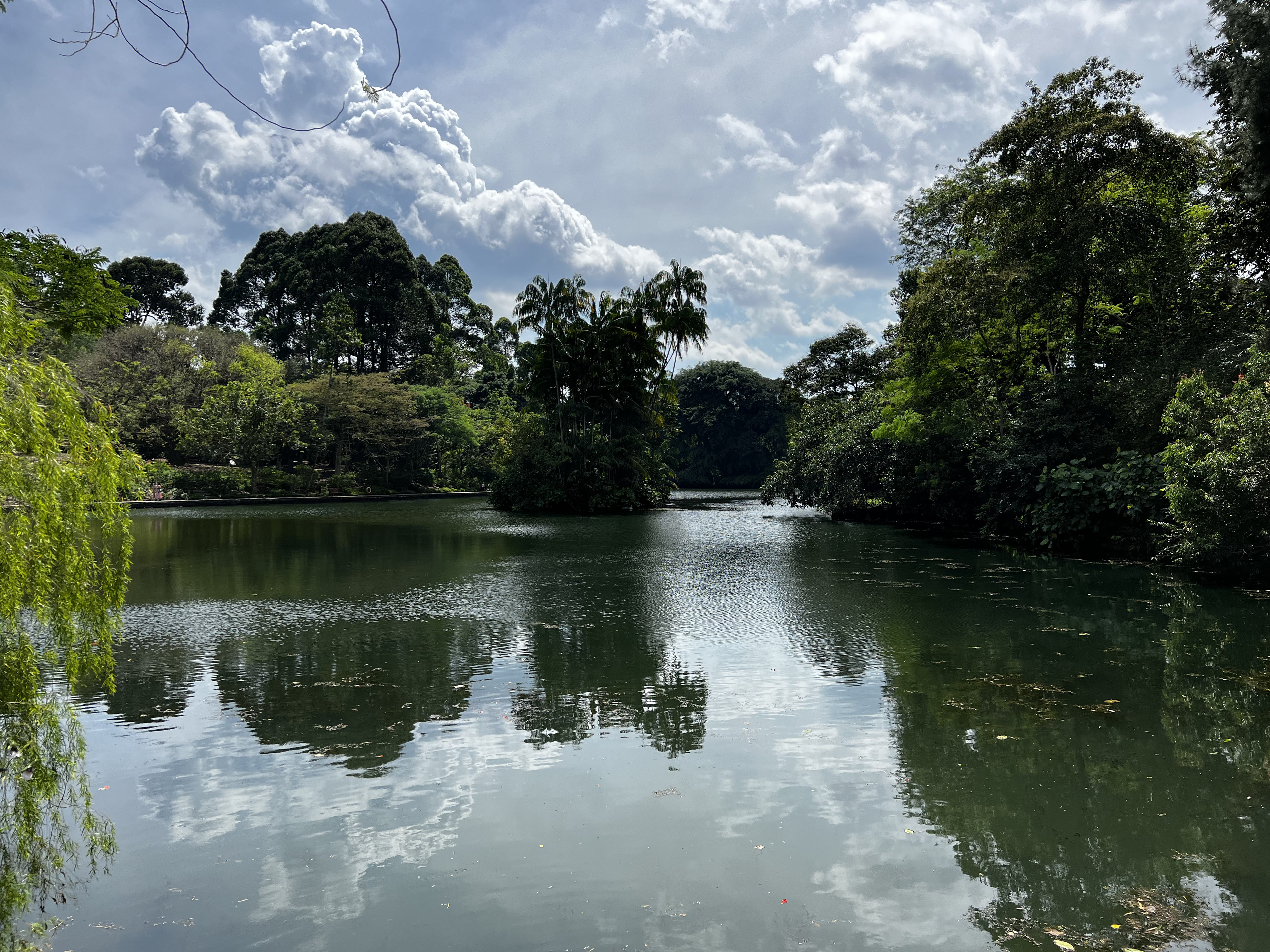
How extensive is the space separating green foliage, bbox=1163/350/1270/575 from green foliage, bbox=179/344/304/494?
1426 inches

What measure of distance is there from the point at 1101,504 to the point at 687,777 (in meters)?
13.8

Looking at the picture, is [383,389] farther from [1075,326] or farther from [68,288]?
[68,288]

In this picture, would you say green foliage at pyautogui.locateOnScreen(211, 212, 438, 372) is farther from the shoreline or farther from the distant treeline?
the shoreline

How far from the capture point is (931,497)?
21.8 metres

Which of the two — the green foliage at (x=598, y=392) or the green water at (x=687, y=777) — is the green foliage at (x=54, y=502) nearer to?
the green water at (x=687, y=777)

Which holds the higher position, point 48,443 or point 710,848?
point 48,443

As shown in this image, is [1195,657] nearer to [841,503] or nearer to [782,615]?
[782,615]

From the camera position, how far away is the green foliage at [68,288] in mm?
6070

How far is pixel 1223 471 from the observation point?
10805mm

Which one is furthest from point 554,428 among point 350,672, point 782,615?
point 350,672

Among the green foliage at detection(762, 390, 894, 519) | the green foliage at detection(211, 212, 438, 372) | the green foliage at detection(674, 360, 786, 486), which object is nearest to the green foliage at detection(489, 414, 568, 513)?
the green foliage at detection(762, 390, 894, 519)

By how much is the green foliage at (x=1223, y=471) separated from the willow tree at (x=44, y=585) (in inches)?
497

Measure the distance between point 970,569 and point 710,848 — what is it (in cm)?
1190

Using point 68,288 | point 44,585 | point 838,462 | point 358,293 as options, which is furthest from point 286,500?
point 44,585
